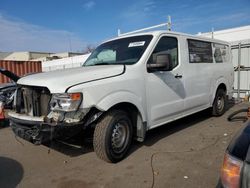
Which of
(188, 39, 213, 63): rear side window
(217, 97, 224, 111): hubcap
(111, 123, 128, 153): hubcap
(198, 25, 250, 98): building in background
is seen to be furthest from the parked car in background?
(198, 25, 250, 98): building in background

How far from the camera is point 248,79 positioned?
10047 millimetres

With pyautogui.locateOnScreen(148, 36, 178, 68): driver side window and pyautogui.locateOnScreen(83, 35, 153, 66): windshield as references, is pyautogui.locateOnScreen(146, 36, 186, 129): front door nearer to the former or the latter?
pyautogui.locateOnScreen(148, 36, 178, 68): driver side window

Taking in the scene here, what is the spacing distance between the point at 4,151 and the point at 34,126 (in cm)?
186

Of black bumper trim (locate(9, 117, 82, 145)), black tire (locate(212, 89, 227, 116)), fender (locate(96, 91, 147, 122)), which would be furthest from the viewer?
black tire (locate(212, 89, 227, 116))

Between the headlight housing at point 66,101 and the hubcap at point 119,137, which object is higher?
the headlight housing at point 66,101

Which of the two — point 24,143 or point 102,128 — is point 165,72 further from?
point 24,143

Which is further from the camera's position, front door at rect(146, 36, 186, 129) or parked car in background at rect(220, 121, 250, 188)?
front door at rect(146, 36, 186, 129)

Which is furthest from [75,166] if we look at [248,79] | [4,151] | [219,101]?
[248,79]

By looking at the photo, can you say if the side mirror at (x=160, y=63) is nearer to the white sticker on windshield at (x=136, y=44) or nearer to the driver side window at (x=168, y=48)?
the driver side window at (x=168, y=48)

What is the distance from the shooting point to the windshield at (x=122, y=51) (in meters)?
4.57

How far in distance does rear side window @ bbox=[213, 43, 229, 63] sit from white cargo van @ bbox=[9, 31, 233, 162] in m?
0.94

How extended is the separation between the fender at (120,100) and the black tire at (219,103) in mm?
3267

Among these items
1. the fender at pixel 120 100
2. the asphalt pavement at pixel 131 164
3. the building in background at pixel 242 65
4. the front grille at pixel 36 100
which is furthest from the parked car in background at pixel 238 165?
the building in background at pixel 242 65

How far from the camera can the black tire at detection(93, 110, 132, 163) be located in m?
3.80
